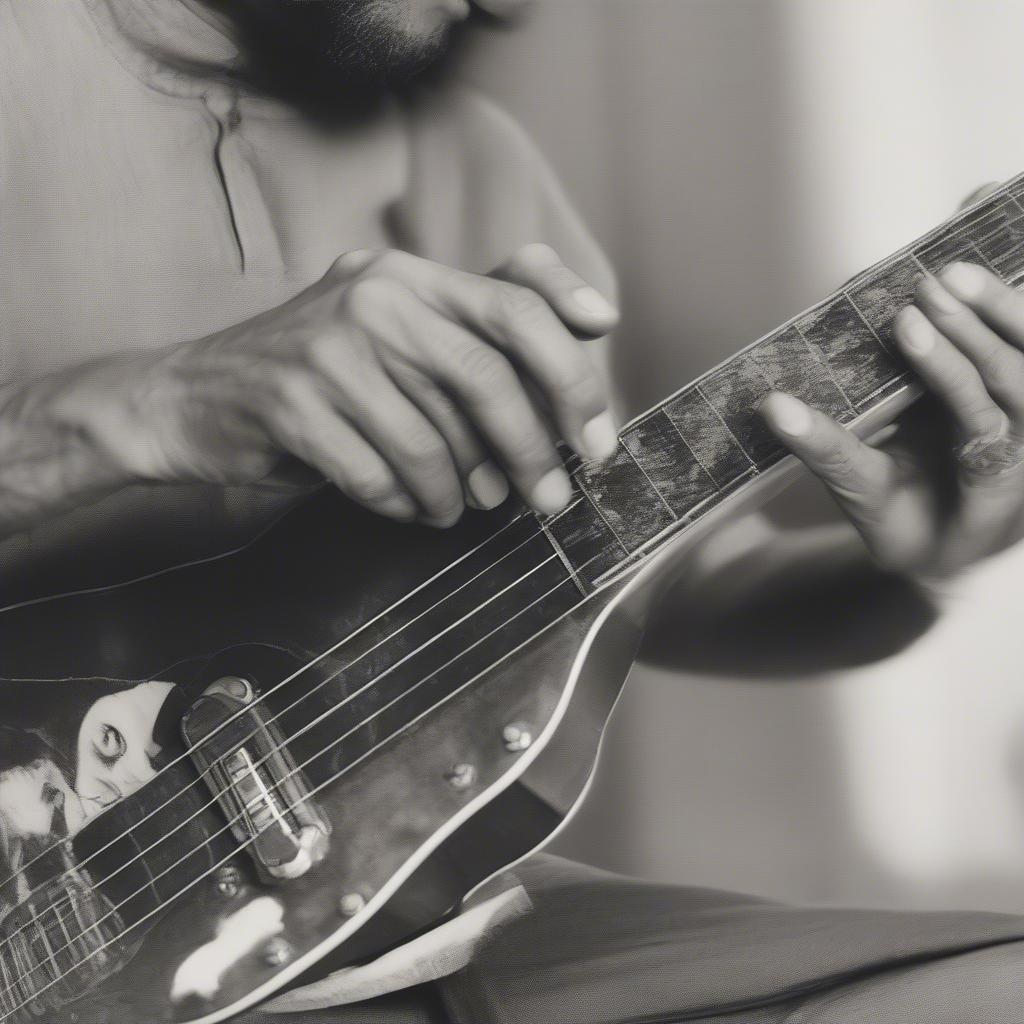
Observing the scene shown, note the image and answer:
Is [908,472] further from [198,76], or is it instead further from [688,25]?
[198,76]

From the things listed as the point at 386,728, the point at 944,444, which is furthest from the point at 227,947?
the point at 944,444

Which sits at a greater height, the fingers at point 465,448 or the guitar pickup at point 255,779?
the fingers at point 465,448

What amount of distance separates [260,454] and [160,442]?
0.07 metres

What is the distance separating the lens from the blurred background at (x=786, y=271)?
1.55 ft

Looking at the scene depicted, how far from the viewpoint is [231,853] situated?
1.50 ft

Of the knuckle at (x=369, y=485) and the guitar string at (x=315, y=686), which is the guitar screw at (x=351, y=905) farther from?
the knuckle at (x=369, y=485)

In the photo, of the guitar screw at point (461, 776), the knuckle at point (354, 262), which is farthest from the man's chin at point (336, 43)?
the guitar screw at point (461, 776)

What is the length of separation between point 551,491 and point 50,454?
31cm

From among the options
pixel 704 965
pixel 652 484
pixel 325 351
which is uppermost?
pixel 325 351

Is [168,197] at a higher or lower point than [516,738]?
higher

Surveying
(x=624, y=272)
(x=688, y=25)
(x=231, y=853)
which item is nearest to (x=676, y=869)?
(x=231, y=853)

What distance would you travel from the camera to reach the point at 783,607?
51cm

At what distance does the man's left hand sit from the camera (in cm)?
44

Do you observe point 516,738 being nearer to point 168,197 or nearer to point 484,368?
point 484,368
